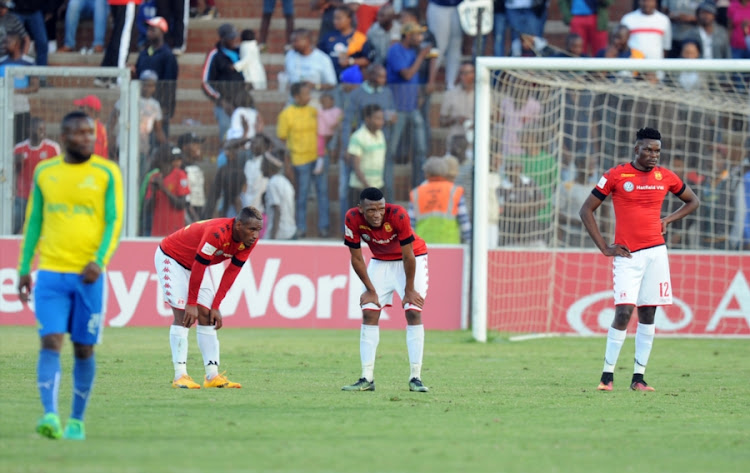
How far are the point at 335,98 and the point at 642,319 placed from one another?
8.19m

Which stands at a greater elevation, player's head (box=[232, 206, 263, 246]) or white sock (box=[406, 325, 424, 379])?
player's head (box=[232, 206, 263, 246])

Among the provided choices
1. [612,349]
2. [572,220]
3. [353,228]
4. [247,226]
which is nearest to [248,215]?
[247,226]

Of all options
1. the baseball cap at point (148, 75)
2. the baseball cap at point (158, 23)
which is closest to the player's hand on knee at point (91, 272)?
the baseball cap at point (148, 75)

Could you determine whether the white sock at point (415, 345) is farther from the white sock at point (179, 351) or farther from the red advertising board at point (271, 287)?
the red advertising board at point (271, 287)

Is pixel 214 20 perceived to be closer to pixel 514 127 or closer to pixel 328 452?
pixel 514 127

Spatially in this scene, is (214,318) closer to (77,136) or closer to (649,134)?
(77,136)

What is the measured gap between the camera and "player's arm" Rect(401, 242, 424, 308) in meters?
10.3

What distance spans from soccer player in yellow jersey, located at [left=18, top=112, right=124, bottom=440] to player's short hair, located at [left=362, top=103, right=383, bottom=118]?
1084 cm

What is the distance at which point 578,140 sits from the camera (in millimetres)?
18625

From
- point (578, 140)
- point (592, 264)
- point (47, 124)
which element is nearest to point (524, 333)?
point (592, 264)

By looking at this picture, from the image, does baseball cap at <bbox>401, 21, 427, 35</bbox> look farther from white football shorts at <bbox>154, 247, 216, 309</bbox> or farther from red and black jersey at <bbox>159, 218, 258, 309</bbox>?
white football shorts at <bbox>154, 247, 216, 309</bbox>

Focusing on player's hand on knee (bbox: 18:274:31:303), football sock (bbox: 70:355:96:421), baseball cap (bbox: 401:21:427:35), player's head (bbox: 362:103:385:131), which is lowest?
football sock (bbox: 70:355:96:421)

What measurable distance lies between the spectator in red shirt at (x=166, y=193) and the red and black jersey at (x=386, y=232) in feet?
26.9

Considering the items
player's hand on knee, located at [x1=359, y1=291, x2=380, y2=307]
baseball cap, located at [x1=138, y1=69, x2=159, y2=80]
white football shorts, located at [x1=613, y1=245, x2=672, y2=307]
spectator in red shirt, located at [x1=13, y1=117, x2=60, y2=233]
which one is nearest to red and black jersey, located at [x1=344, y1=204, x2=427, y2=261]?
player's hand on knee, located at [x1=359, y1=291, x2=380, y2=307]
